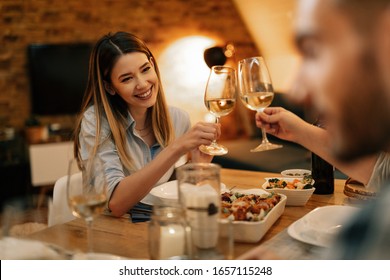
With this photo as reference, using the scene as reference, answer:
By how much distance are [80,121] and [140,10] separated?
263cm

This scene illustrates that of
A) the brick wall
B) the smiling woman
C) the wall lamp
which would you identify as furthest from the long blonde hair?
the brick wall

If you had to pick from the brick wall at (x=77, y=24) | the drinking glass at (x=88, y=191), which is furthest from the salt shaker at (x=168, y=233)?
the brick wall at (x=77, y=24)

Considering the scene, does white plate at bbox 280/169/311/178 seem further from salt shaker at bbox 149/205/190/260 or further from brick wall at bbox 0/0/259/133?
brick wall at bbox 0/0/259/133

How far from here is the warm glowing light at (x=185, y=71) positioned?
422 cm

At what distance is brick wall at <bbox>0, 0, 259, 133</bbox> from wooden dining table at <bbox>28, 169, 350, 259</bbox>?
9.18 ft

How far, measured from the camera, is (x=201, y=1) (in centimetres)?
428

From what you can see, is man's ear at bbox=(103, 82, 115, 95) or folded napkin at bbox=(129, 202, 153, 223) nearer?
→ folded napkin at bbox=(129, 202, 153, 223)

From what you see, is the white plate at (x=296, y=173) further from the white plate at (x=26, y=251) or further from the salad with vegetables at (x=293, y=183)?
the white plate at (x=26, y=251)

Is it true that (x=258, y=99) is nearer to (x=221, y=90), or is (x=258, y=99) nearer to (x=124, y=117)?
(x=221, y=90)

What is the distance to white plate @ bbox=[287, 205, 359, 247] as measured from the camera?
101 centimetres

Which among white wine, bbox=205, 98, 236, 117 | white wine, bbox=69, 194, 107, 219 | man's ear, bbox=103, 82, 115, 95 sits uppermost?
man's ear, bbox=103, 82, 115, 95

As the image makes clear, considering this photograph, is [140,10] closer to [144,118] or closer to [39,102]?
[39,102]

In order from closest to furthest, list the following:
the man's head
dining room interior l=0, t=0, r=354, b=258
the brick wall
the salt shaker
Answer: the man's head, the salt shaker, dining room interior l=0, t=0, r=354, b=258, the brick wall

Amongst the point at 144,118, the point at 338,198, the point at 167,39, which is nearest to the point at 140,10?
the point at 167,39
